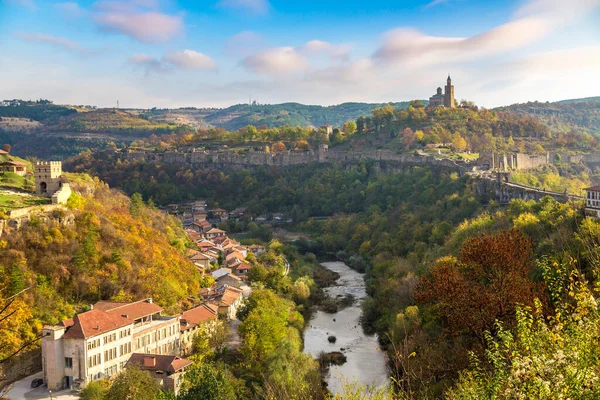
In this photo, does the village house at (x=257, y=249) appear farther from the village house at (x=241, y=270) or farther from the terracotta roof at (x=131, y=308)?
the terracotta roof at (x=131, y=308)

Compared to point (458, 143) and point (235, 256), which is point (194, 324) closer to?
point (235, 256)

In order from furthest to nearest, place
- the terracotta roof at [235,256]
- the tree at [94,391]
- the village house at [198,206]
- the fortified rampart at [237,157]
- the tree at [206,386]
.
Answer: the fortified rampart at [237,157] → the village house at [198,206] → the terracotta roof at [235,256] → the tree at [94,391] → the tree at [206,386]

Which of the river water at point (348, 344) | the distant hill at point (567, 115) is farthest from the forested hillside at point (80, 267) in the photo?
the distant hill at point (567, 115)

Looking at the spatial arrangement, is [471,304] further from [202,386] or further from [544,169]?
[544,169]

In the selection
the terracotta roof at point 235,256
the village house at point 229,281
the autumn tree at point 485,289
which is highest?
the autumn tree at point 485,289

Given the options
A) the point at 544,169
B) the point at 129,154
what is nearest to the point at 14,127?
the point at 129,154

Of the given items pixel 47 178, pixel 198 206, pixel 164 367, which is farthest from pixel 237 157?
pixel 164 367
